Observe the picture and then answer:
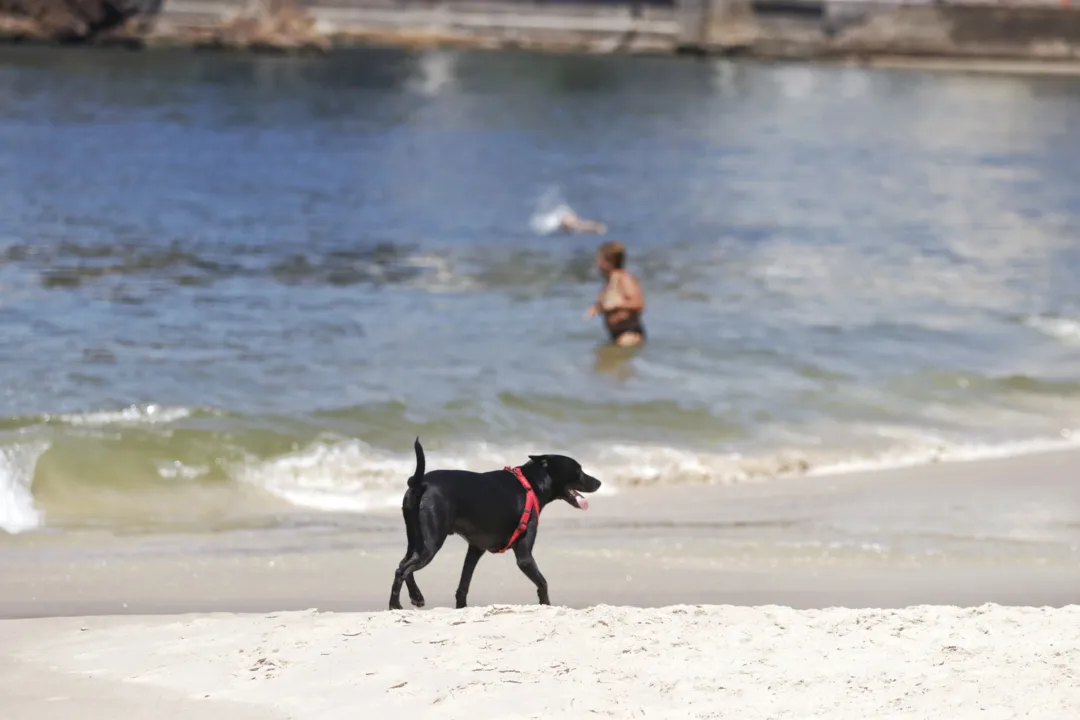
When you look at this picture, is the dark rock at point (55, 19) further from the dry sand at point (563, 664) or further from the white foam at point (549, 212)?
the dry sand at point (563, 664)

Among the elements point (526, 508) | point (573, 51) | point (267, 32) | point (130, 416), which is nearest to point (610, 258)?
point (130, 416)

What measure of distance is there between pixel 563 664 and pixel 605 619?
0.62 meters

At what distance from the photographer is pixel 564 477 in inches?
283

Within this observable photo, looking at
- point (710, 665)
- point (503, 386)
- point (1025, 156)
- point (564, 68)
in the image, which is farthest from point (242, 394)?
point (564, 68)

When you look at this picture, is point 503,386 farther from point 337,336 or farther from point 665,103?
point 665,103

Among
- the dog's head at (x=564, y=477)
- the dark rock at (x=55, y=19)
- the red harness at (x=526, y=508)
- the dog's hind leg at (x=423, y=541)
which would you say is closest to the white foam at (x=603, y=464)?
the dog's head at (x=564, y=477)

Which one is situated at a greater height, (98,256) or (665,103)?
(665,103)

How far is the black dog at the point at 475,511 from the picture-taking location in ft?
21.6

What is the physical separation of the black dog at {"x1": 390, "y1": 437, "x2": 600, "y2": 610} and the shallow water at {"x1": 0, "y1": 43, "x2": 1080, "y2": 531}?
2.66 meters

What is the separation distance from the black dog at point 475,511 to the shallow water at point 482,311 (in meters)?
2.66

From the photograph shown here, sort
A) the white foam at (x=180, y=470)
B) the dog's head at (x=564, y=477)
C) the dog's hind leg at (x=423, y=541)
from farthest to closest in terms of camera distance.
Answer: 1. the white foam at (x=180, y=470)
2. the dog's head at (x=564, y=477)
3. the dog's hind leg at (x=423, y=541)

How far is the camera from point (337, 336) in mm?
14586

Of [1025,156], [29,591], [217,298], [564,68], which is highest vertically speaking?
[564,68]

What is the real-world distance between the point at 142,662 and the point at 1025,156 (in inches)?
1402
